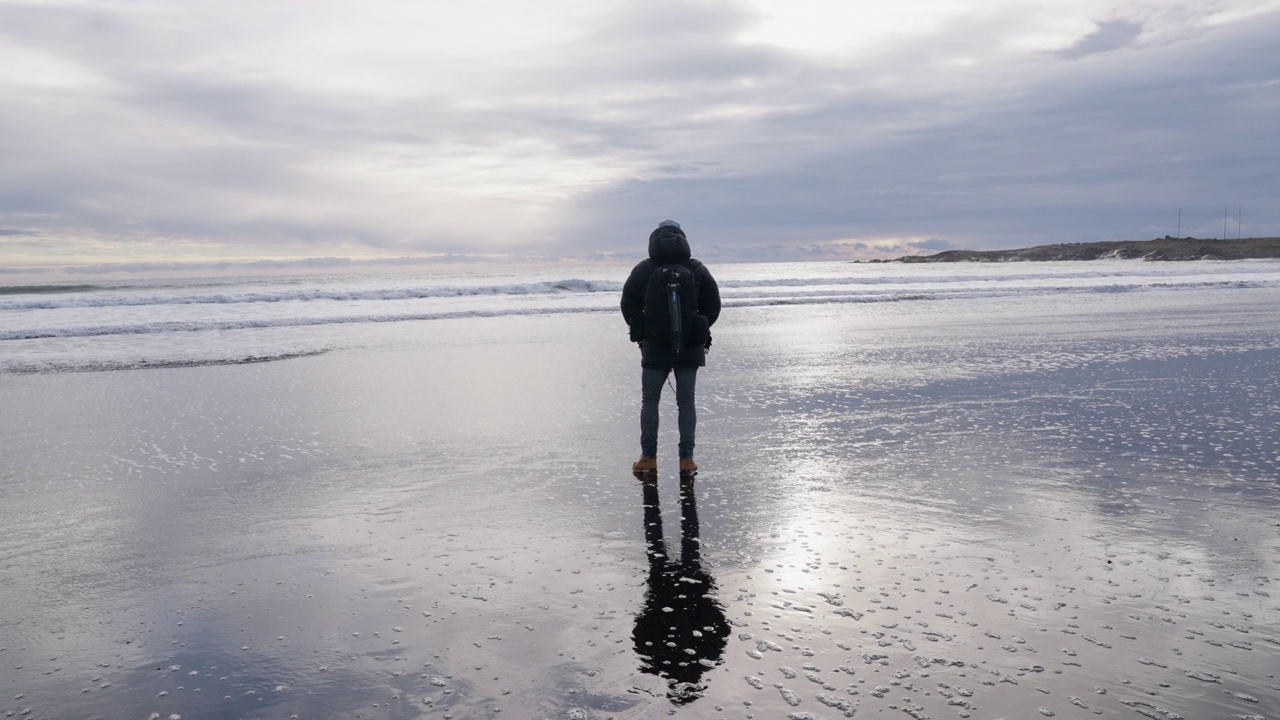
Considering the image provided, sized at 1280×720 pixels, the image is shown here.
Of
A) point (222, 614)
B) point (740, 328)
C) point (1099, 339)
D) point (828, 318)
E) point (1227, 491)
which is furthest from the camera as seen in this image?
point (828, 318)

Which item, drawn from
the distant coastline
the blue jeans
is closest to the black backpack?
the blue jeans

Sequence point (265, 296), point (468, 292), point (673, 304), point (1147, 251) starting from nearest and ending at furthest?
point (673, 304) < point (265, 296) < point (468, 292) < point (1147, 251)

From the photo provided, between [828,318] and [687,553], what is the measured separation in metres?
20.8

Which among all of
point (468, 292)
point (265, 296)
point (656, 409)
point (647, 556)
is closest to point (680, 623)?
point (647, 556)

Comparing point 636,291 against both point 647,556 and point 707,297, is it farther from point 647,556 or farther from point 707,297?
point 647,556

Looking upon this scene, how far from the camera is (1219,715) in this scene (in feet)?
10.9

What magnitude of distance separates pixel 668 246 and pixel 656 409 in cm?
141

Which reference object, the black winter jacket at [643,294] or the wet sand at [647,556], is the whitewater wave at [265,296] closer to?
the wet sand at [647,556]


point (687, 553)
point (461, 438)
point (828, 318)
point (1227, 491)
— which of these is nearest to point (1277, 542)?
point (1227, 491)

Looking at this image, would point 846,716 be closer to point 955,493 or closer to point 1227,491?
point 955,493

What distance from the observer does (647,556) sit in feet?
17.4

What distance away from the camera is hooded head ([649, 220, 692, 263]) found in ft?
24.3

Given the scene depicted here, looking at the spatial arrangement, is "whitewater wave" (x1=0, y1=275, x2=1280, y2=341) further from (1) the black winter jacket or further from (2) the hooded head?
(2) the hooded head

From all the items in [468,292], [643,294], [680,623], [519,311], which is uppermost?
[643,294]
